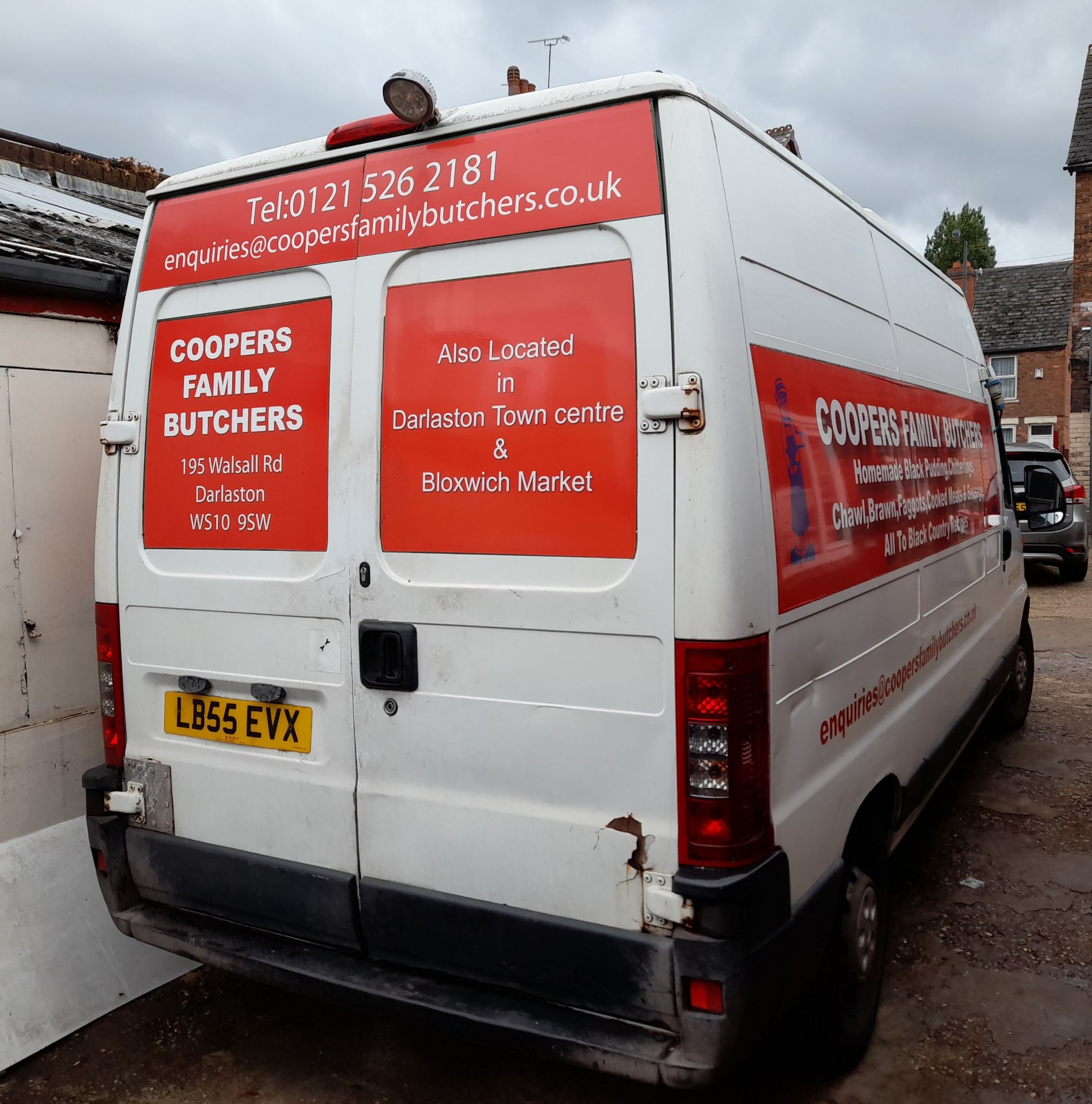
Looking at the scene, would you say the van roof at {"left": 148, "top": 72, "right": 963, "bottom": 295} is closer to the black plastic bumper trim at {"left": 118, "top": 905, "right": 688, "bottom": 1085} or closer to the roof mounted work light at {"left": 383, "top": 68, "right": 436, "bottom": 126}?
the roof mounted work light at {"left": 383, "top": 68, "right": 436, "bottom": 126}

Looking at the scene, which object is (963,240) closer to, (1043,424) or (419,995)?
(1043,424)

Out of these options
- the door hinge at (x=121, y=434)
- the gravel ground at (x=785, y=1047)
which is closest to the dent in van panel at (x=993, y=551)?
the gravel ground at (x=785, y=1047)

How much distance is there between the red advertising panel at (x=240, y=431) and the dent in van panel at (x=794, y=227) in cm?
111

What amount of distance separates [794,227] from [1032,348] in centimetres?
3232

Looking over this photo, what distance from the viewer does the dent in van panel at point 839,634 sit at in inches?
93.5

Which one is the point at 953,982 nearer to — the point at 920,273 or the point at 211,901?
the point at 211,901

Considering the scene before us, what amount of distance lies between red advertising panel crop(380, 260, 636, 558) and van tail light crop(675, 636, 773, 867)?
0.32 m

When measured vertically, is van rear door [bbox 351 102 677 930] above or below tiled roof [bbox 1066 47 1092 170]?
below

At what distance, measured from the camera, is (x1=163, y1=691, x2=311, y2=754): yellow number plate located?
107 inches

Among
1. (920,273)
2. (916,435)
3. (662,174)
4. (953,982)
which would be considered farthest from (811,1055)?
(920,273)

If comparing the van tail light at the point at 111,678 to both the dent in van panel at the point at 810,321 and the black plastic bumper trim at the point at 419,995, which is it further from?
the dent in van panel at the point at 810,321

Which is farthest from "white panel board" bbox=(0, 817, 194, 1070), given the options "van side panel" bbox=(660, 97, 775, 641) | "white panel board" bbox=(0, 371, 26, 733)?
"van side panel" bbox=(660, 97, 775, 641)

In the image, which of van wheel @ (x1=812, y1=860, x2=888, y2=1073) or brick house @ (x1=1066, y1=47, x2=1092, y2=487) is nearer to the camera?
van wheel @ (x1=812, y1=860, x2=888, y2=1073)

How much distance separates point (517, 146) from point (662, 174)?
394 mm
